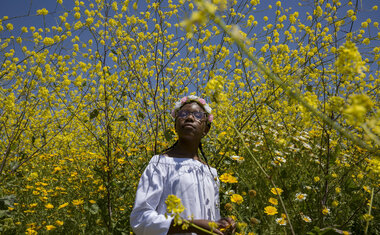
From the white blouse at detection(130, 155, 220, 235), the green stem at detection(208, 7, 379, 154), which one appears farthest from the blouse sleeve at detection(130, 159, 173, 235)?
the green stem at detection(208, 7, 379, 154)

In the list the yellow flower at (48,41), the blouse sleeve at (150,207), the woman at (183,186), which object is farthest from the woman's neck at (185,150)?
the yellow flower at (48,41)

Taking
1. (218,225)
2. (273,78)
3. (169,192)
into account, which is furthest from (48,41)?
(273,78)

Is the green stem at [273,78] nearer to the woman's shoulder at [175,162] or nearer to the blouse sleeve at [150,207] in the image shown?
the blouse sleeve at [150,207]

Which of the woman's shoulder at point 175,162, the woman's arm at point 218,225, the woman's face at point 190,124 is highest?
the woman's face at point 190,124

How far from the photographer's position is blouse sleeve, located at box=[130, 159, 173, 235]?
1350 millimetres

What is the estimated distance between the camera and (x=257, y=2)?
3061 millimetres

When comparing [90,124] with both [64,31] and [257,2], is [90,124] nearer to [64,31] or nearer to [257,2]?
[64,31]

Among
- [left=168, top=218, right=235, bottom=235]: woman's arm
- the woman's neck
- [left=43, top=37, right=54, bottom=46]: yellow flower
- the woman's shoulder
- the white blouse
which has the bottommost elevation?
[left=168, top=218, right=235, bottom=235]: woman's arm

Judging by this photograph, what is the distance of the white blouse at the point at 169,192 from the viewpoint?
1411 millimetres

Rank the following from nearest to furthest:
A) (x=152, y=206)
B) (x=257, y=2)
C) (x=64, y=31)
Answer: (x=152, y=206) < (x=64, y=31) < (x=257, y=2)

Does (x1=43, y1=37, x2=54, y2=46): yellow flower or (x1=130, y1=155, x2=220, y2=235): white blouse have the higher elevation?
(x1=43, y1=37, x2=54, y2=46): yellow flower

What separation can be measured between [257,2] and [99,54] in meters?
1.75

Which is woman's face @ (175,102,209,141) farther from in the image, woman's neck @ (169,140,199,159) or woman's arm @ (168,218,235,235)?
woman's arm @ (168,218,235,235)

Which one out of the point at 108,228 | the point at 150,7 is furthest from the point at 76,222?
the point at 150,7
